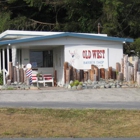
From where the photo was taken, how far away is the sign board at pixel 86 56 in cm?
2492

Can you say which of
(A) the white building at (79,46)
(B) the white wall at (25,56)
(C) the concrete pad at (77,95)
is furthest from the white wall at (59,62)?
(C) the concrete pad at (77,95)

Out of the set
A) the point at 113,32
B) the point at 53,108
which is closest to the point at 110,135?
the point at 53,108

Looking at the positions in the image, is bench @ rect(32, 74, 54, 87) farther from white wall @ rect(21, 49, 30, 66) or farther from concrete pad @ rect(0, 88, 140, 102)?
concrete pad @ rect(0, 88, 140, 102)

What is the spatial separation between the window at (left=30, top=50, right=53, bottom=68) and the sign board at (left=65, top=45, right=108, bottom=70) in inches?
122

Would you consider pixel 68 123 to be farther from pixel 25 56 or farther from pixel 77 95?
pixel 25 56

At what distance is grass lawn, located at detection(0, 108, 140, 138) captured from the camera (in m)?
10.8

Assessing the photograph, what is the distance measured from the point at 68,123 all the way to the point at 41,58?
1597cm

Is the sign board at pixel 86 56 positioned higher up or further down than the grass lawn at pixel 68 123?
higher up

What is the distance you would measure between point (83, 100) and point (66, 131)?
645 cm

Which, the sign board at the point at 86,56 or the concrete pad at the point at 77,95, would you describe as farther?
the sign board at the point at 86,56

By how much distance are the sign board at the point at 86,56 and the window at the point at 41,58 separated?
3.11 metres

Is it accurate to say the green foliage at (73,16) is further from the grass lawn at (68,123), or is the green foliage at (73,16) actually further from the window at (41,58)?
the grass lawn at (68,123)

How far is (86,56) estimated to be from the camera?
25.1 meters

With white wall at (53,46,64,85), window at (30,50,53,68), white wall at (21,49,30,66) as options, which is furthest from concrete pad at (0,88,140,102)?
window at (30,50,53,68)
